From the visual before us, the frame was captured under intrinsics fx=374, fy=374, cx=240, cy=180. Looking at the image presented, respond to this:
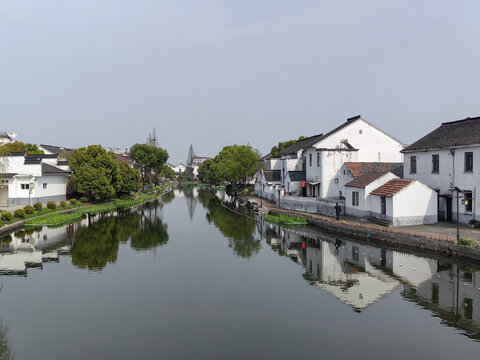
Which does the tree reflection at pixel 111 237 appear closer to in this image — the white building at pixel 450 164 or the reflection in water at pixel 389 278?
the reflection in water at pixel 389 278

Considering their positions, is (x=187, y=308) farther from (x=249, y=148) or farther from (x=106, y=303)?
(x=249, y=148)

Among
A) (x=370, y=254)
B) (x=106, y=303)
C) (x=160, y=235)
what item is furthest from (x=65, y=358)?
(x=160, y=235)

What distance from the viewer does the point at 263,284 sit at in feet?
58.4

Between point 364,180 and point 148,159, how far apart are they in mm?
56974

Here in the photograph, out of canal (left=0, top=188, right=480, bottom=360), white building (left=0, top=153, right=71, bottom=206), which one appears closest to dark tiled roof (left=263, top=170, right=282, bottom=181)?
white building (left=0, top=153, right=71, bottom=206)

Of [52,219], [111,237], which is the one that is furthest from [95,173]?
[111,237]

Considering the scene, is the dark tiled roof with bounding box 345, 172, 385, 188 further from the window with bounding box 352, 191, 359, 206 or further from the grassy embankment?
the grassy embankment

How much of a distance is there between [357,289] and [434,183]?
18507 mm

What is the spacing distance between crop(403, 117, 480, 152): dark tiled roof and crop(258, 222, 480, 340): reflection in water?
11429mm

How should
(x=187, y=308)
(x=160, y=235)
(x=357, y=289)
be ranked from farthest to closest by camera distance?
1. (x=160, y=235)
2. (x=357, y=289)
3. (x=187, y=308)

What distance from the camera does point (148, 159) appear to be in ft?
266

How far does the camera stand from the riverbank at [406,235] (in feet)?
69.8

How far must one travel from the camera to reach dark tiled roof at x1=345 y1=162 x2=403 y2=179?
37.1 metres

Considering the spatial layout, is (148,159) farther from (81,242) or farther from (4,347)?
(4,347)
